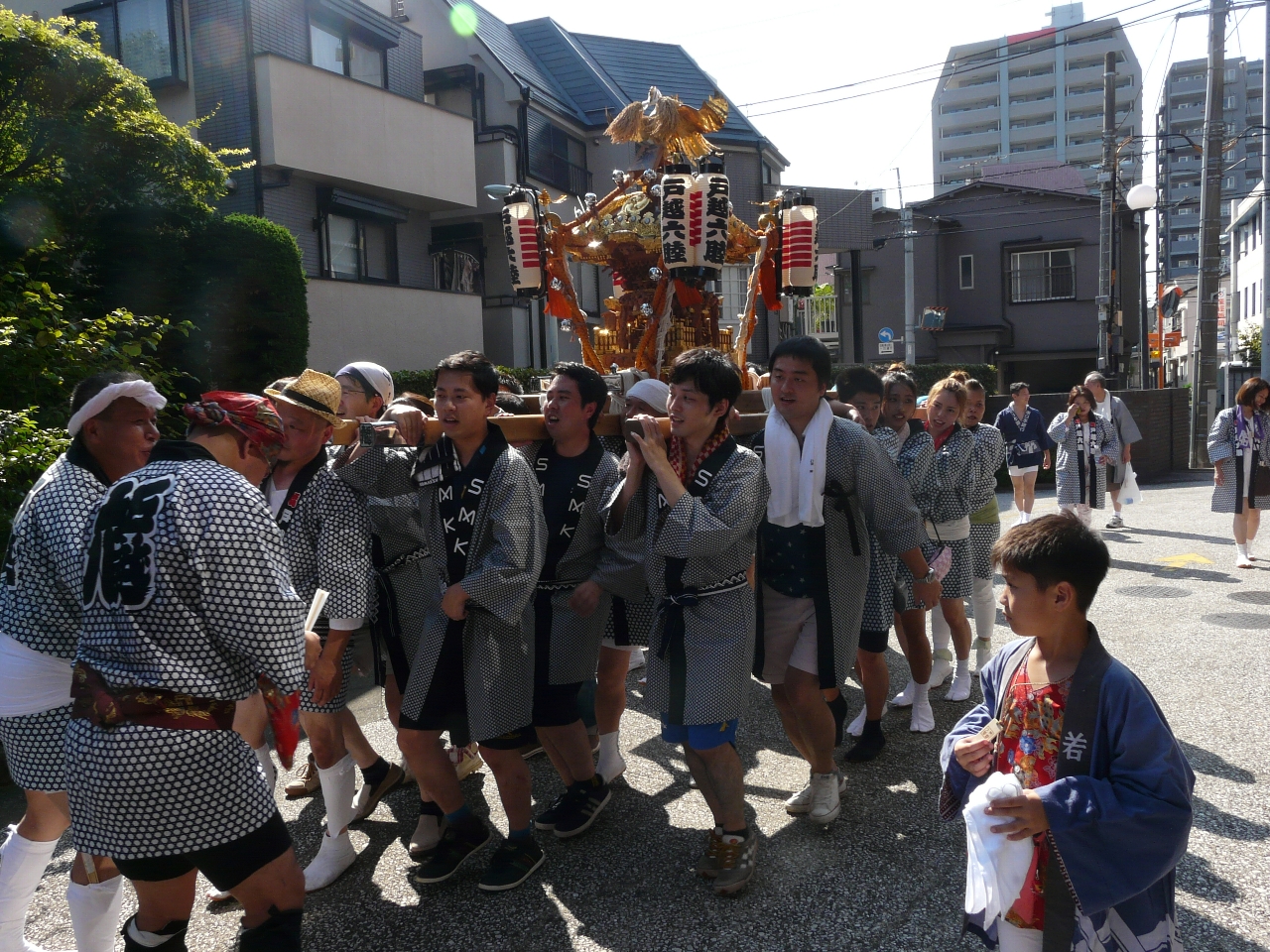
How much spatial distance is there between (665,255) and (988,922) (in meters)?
5.62

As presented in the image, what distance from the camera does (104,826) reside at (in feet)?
7.04

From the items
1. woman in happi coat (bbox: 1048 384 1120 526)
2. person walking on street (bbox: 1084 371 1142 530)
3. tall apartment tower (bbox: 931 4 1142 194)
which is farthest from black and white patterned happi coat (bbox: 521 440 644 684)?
tall apartment tower (bbox: 931 4 1142 194)

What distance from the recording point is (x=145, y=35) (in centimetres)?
1392

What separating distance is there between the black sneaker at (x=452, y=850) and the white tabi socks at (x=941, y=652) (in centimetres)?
325

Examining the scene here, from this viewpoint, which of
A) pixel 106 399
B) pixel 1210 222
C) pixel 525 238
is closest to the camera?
pixel 106 399

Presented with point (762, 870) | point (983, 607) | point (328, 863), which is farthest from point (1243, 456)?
point (328, 863)

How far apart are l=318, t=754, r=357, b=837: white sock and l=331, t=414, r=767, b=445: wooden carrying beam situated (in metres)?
1.35

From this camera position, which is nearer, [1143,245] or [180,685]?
[180,685]

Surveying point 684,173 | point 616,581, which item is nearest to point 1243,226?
point 684,173

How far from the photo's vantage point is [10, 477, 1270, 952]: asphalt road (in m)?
3.04

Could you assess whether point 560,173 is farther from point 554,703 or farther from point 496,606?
point 496,606

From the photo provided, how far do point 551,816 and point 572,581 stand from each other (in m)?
1.04

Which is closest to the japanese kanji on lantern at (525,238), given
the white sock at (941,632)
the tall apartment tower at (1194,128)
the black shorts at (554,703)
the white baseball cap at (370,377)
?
the white baseball cap at (370,377)

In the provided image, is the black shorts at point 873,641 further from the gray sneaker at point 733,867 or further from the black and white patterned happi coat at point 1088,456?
the black and white patterned happi coat at point 1088,456
